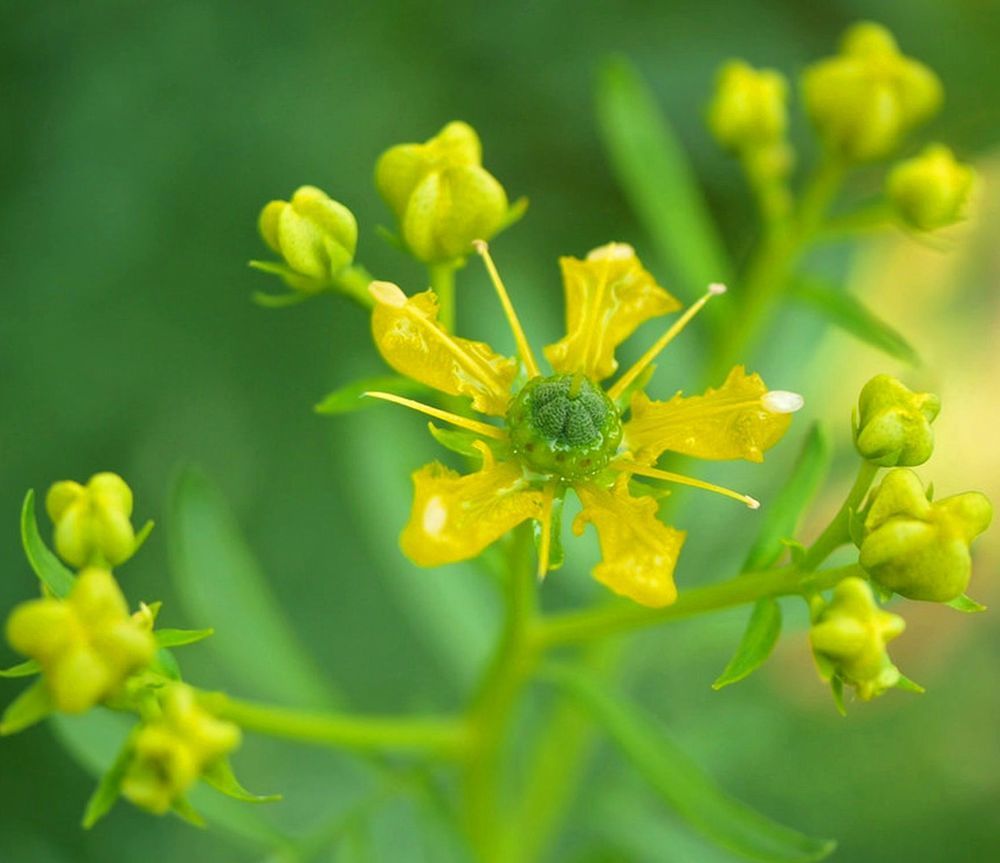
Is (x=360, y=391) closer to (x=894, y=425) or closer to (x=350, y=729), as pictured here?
(x=350, y=729)

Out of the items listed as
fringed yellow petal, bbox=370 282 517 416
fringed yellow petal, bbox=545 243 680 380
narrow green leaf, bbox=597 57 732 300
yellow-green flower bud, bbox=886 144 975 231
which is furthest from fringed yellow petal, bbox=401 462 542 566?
narrow green leaf, bbox=597 57 732 300

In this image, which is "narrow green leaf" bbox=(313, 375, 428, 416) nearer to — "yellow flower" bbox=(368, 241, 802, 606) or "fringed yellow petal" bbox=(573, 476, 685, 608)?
"yellow flower" bbox=(368, 241, 802, 606)

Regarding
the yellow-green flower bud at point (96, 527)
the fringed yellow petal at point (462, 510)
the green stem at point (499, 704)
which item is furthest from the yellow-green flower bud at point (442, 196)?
the yellow-green flower bud at point (96, 527)

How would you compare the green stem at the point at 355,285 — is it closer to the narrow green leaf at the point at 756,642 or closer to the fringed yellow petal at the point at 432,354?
the fringed yellow petal at the point at 432,354

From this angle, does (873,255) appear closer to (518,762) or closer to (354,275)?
(518,762)

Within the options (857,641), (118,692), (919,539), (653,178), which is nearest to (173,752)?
(118,692)

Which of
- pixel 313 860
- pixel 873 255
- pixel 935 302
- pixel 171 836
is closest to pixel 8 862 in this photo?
pixel 171 836
